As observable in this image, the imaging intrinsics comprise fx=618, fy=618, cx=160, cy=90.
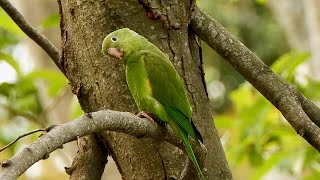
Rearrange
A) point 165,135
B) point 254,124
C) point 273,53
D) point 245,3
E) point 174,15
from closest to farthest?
point 165,135 < point 174,15 < point 254,124 < point 273,53 < point 245,3

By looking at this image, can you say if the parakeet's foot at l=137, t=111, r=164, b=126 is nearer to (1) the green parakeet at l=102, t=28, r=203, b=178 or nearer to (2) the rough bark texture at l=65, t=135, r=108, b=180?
(1) the green parakeet at l=102, t=28, r=203, b=178

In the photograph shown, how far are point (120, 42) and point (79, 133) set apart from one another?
1.75ft

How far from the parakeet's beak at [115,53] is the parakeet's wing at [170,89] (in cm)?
7

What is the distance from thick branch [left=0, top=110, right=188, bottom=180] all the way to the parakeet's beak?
0.27 meters

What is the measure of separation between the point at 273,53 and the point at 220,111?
1556 mm

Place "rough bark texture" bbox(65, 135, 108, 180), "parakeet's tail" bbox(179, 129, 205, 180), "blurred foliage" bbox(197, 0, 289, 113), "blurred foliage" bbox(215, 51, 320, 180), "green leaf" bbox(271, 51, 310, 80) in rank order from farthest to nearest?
"blurred foliage" bbox(197, 0, 289, 113) < "blurred foliage" bbox(215, 51, 320, 180) < "green leaf" bbox(271, 51, 310, 80) < "rough bark texture" bbox(65, 135, 108, 180) < "parakeet's tail" bbox(179, 129, 205, 180)

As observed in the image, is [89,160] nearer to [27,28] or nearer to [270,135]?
[27,28]

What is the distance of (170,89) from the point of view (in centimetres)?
184

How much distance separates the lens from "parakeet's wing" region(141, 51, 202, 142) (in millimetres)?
1803

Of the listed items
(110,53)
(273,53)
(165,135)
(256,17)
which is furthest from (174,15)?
(256,17)

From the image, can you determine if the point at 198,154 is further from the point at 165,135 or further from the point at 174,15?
the point at 174,15

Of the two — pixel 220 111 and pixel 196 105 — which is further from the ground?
pixel 220 111

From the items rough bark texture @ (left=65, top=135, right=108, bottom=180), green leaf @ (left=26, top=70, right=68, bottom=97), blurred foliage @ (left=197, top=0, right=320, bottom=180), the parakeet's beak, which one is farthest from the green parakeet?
green leaf @ (left=26, top=70, right=68, bottom=97)

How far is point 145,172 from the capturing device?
1.84 meters
